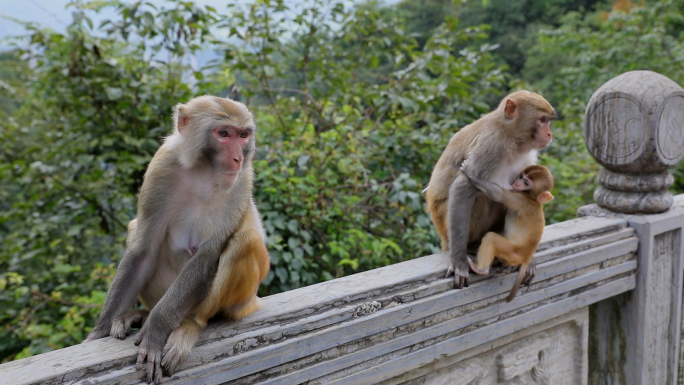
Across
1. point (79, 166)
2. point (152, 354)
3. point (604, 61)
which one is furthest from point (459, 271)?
point (604, 61)

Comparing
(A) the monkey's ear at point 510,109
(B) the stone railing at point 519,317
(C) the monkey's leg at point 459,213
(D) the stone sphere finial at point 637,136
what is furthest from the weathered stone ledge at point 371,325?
(A) the monkey's ear at point 510,109

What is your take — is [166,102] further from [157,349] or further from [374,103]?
[157,349]

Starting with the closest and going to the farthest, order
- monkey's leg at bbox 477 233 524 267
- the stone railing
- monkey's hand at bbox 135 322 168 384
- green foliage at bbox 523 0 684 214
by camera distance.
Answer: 1. monkey's hand at bbox 135 322 168 384
2. the stone railing
3. monkey's leg at bbox 477 233 524 267
4. green foliage at bbox 523 0 684 214

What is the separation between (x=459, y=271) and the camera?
193 centimetres

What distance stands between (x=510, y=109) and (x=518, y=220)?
493mm

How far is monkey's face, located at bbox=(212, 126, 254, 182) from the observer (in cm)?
158

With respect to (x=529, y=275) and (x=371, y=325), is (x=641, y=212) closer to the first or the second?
(x=529, y=275)

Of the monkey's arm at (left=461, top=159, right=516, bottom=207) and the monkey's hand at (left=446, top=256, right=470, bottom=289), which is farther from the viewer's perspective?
the monkey's arm at (left=461, top=159, right=516, bottom=207)

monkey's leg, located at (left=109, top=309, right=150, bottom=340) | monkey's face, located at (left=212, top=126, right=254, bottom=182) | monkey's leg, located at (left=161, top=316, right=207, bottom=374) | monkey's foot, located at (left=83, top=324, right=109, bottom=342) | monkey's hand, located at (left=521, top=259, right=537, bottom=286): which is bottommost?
monkey's hand, located at (left=521, top=259, right=537, bottom=286)

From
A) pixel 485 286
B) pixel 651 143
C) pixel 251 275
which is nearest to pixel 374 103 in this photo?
pixel 651 143

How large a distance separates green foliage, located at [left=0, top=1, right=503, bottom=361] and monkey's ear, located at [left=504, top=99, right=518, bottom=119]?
1236 mm

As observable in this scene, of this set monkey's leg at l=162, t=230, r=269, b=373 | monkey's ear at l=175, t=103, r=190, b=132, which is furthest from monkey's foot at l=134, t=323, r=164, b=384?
monkey's ear at l=175, t=103, r=190, b=132

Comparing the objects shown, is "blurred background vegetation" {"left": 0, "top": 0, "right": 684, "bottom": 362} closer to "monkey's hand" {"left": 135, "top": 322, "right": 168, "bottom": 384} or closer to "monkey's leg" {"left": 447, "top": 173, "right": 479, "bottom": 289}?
"monkey's leg" {"left": 447, "top": 173, "right": 479, "bottom": 289}

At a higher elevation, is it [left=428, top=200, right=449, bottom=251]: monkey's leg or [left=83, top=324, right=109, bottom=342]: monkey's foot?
[left=83, top=324, right=109, bottom=342]: monkey's foot
